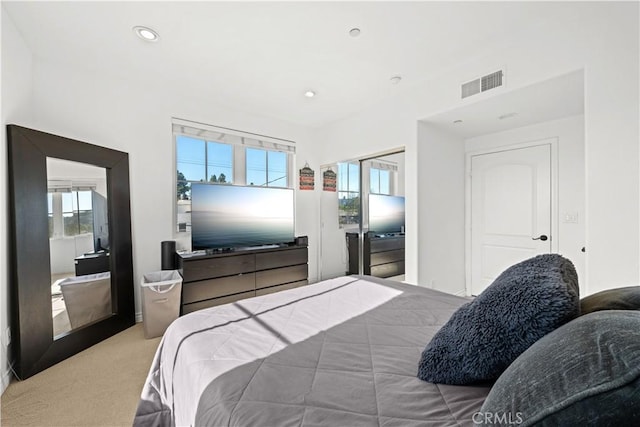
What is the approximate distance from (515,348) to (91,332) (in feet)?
10.6

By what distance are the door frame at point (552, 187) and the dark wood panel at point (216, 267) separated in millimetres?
→ 2938

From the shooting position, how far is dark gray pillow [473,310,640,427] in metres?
0.43

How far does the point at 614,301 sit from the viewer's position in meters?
0.81

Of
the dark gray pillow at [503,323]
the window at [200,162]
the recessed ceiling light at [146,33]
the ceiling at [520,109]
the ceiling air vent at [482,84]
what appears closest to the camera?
the dark gray pillow at [503,323]

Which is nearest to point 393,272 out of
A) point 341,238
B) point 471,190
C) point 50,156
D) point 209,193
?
point 341,238

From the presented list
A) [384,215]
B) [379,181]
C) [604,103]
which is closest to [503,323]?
[604,103]

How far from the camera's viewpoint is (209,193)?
3.31 meters

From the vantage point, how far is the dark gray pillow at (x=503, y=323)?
709 millimetres

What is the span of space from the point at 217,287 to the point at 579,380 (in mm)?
3198

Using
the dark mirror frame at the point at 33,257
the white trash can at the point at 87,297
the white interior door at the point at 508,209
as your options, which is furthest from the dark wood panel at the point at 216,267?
the white interior door at the point at 508,209

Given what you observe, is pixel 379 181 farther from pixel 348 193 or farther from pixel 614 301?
pixel 614 301

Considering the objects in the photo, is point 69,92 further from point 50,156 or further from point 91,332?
point 91,332

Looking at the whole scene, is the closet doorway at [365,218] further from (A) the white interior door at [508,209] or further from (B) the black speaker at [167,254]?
(B) the black speaker at [167,254]

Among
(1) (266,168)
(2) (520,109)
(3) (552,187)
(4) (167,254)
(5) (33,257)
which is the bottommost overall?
(4) (167,254)
